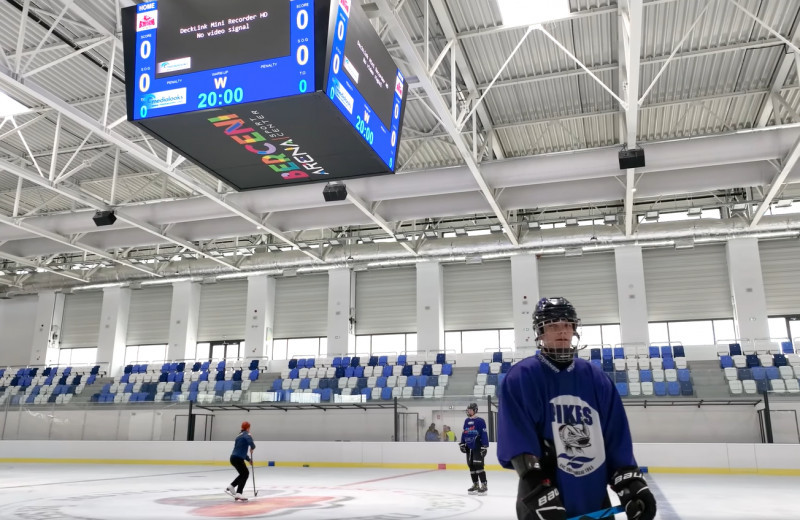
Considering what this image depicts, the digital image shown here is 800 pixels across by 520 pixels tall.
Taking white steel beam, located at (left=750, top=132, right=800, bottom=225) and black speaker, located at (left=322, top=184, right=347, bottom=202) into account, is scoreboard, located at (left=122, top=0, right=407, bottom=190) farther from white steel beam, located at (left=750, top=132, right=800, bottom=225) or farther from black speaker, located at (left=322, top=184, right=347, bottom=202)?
white steel beam, located at (left=750, top=132, right=800, bottom=225)

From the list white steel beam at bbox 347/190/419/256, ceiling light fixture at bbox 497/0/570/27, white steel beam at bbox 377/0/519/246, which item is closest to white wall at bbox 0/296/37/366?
white steel beam at bbox 347/190/419/256

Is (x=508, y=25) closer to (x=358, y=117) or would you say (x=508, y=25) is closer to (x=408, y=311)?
(x=358, y=117)

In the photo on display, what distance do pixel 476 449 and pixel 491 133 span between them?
9548 mm

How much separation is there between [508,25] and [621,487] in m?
10.8

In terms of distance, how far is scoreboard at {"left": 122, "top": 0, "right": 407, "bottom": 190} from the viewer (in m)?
5.82

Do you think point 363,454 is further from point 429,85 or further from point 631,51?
point 631,51

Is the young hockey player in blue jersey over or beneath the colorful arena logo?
beneath

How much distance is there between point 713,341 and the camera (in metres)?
25.3

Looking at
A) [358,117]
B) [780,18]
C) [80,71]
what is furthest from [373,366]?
[358,117]

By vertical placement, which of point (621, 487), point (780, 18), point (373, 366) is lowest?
point (621, 487)

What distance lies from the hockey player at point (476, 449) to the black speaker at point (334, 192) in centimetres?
687

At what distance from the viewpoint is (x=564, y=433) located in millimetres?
2754

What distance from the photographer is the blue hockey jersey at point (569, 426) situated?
2715 mm

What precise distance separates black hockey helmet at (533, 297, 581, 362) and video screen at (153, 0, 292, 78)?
3904 mm
